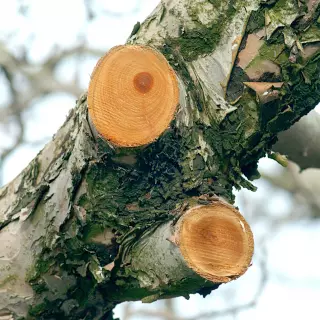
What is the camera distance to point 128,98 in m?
1.15

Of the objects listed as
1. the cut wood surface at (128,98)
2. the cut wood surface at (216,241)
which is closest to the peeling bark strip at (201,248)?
the cut wood surface at (216,241)

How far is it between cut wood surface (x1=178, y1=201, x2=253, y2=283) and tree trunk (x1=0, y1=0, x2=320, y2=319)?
31 mm

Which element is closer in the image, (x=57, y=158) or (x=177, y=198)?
(x=177, y=198)

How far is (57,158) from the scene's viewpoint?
1.38 meters

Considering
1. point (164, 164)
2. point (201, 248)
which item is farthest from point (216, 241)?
point (164, 164)

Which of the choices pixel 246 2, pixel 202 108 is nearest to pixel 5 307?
pixel 202 108

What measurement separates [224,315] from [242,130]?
352 cm

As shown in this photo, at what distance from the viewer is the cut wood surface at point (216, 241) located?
1157 mm

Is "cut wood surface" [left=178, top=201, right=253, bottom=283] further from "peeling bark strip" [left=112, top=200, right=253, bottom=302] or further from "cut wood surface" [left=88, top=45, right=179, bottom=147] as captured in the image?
"cut wood surface" [left=88, top=45, right=179, bottom=147]

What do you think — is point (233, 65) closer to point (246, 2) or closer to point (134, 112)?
point (246, 2)

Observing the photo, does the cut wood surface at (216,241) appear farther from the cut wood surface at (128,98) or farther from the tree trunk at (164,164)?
the cut wood surface at (128,98)

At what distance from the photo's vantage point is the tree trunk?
1.27 meters

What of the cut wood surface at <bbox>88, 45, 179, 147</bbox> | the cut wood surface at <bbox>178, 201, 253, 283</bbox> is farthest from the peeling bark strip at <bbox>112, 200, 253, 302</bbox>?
the cut wood surface at <bbox>88, 45, 179, 147</bbox>

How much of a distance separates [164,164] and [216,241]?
189mm
